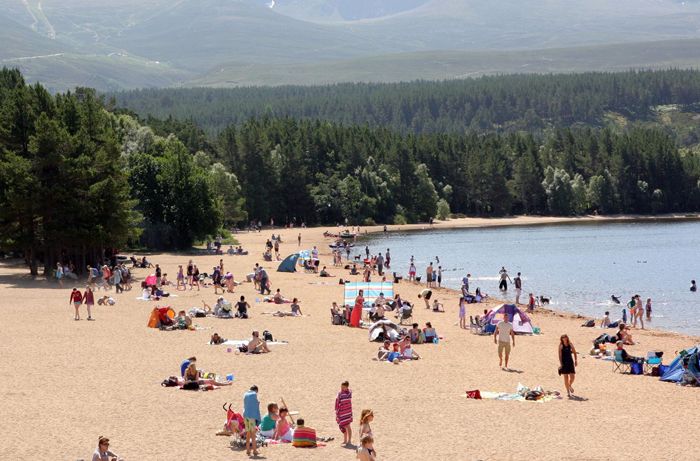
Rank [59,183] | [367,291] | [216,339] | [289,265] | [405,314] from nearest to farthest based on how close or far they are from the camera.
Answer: [216,339] < [405,314] < [367,291] < [59,183] < [289,265]

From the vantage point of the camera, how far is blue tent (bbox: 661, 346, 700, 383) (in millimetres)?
26172

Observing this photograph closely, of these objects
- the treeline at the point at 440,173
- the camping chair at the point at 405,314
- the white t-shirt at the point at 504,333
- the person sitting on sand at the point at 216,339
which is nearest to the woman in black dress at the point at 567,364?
the white t-shirt at the point at 504,333

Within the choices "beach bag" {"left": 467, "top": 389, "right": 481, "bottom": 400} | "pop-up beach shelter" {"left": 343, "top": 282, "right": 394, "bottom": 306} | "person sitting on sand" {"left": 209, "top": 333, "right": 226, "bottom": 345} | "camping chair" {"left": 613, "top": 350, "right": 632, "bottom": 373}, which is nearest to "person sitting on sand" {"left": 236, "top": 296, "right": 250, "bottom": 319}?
"pop-up beach shelter" {"left": 343, "top": 282, "right": 394, "bottom": 306}

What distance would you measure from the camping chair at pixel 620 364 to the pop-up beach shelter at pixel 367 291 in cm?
1330

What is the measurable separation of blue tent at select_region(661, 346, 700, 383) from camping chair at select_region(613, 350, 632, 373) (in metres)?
1.39

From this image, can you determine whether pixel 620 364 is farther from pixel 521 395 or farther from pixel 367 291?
pixel 367 291

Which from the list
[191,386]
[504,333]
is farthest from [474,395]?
[191,386]

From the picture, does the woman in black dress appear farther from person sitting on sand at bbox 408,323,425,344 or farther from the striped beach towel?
person sitting on sand at bbox 408,323,425,344

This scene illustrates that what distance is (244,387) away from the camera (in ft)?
83.5

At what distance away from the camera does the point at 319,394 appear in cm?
2486

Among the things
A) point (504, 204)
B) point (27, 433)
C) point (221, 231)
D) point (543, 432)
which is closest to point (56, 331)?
point (27, 433)

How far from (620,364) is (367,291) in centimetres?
1433

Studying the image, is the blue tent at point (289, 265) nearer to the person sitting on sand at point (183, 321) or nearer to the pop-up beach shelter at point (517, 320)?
the person sitting on sand at point (183, 321)

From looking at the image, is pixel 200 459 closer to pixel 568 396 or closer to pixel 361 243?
pixel 568 396
